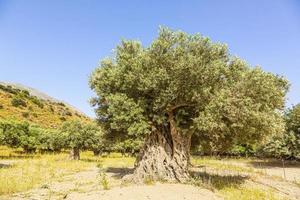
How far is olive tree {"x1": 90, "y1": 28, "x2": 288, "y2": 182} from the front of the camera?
18062 millimetres

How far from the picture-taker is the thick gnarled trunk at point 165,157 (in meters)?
19.4

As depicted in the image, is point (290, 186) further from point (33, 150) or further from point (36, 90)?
point (36, 90)

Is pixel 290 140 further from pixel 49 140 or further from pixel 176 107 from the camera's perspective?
pixel 49 140

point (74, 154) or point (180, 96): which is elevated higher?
point (180, 96)

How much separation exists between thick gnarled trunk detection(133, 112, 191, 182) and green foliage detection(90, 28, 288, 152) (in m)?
0.57

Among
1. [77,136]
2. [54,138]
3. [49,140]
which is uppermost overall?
[54,138]

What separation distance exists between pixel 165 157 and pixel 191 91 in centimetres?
430

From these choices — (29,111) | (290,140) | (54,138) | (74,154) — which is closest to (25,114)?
(29,111)

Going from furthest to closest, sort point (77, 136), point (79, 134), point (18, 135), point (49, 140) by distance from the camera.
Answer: point (49, 140) → point (18, 135) → point (79, 134) → point (77, 136)

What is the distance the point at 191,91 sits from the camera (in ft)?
61.1

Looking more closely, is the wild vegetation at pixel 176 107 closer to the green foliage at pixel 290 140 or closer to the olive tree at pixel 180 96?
the olive tree at pixel 180 96

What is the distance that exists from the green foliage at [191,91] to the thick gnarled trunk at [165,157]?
1.86 ft

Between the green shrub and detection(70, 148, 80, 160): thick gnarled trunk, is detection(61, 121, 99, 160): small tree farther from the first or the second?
the green shrub

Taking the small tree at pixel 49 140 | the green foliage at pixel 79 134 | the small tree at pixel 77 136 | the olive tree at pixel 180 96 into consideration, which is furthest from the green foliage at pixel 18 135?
the olive tree at pixel 180 96
